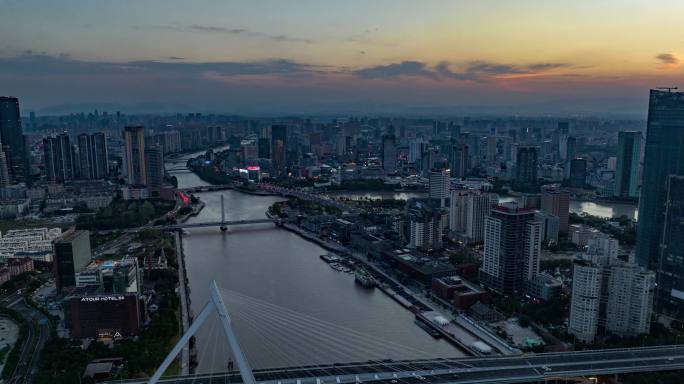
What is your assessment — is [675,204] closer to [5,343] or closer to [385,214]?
[385,214]

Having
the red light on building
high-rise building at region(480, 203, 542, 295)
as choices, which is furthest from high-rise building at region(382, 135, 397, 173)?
high-rise building at region(480, 203, 542, 295)

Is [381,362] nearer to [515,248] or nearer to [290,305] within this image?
[290,305]

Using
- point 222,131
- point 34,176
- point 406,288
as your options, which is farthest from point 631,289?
point 222,131

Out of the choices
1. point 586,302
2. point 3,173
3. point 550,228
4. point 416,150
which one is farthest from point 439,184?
Result: point 3,173

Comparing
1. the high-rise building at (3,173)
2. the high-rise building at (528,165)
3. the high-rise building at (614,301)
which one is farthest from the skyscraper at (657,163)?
the high-rise building at (3,173)

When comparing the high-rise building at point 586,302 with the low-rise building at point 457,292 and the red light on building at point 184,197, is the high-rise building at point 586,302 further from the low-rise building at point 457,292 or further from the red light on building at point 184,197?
the red light on building at point 184,197

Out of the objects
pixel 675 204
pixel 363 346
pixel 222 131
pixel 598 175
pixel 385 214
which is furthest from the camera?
pixel 222 131
